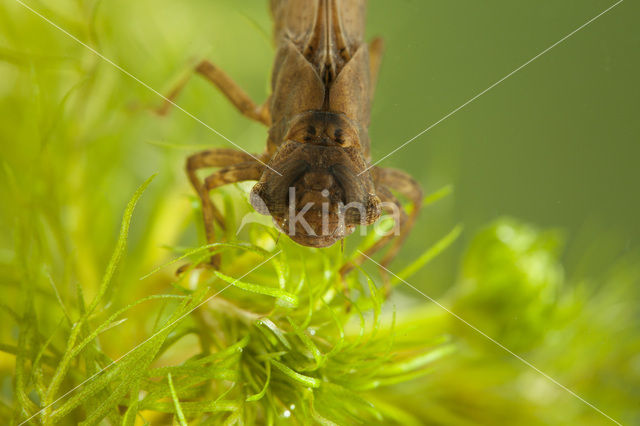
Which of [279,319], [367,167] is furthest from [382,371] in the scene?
[367,167]

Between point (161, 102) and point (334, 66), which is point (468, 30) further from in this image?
point (161, 102)

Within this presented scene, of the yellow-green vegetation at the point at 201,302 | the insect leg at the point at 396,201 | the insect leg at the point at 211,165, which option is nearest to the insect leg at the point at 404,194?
the insect leg at the point at 396,201

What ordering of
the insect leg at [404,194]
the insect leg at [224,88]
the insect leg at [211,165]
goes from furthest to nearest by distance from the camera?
the insect leg at [224,88] < the insect leg at [404,194] < the insect leg at [211,165]

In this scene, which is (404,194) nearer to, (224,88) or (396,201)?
(396,201)

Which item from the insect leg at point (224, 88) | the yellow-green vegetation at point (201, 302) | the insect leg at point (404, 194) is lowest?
the yellow-green vegetation at point (201, 302)

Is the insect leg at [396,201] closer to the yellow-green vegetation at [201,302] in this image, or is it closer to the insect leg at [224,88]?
the yellow-green vegetation at [201,302]

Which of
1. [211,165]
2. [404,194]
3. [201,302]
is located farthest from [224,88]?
[201,302]

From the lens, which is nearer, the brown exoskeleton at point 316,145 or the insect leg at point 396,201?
the brown exoskeleton at point 316,145
